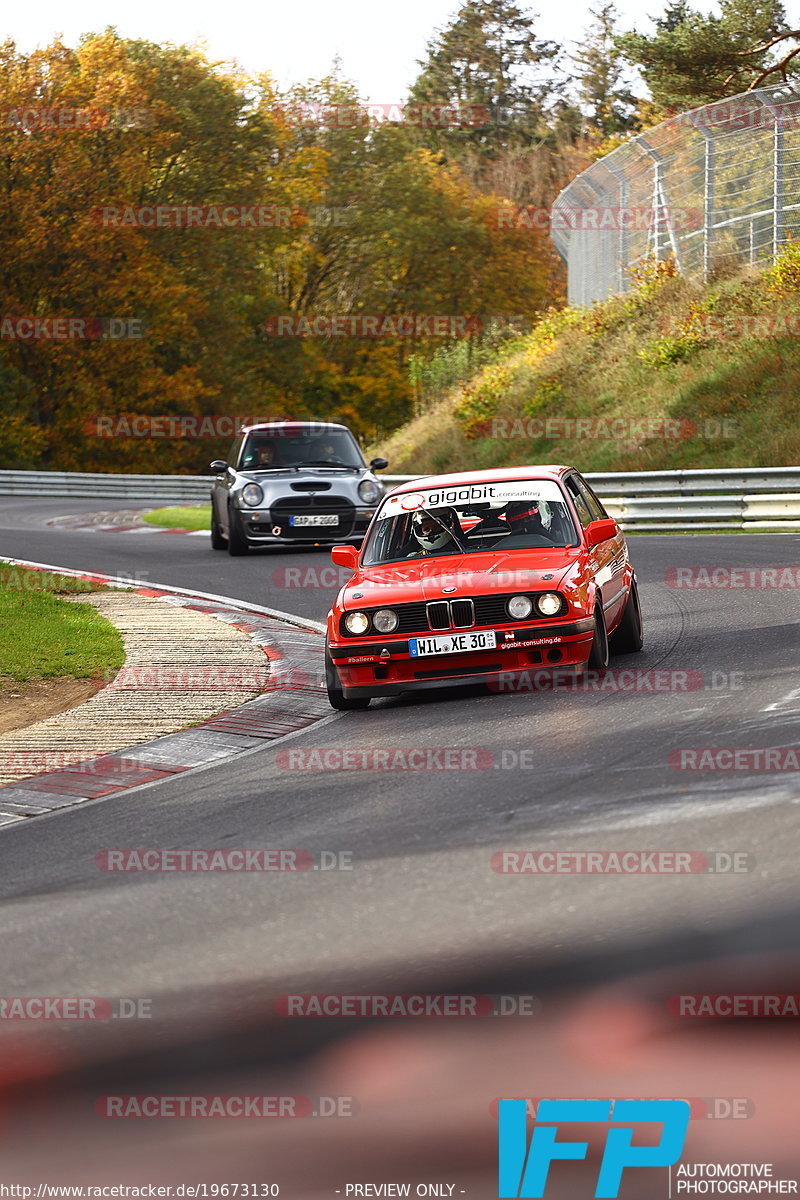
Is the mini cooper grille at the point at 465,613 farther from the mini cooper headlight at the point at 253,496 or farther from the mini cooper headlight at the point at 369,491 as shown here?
the mini cooper headlight at the point at 253,496

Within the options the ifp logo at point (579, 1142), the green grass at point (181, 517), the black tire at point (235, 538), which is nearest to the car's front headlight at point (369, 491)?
the black tire at point (235, 538)

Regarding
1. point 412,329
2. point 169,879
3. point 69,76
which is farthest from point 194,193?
point 169,879

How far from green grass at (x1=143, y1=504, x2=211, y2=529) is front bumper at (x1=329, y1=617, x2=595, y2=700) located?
18358mm

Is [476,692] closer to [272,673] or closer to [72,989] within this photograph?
[272,673]

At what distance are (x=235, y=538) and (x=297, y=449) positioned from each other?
163 cm

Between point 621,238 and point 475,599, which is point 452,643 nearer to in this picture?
point 475,599

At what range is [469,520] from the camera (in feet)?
34.8

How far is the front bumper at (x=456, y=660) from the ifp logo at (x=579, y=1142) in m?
5.68

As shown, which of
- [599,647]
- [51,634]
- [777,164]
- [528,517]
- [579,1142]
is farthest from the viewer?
[777,164]

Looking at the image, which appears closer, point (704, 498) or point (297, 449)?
point (297, 449)

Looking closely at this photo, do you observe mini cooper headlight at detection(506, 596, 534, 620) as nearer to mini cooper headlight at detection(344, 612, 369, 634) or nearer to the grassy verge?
mini cooper headlight at detection(344, 612, 369, 634)

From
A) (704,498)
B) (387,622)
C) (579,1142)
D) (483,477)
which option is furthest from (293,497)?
(579,1142)

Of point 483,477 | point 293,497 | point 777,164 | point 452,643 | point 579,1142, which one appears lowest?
point 579,1142

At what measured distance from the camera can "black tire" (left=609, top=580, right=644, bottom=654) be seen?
35.4 feet
